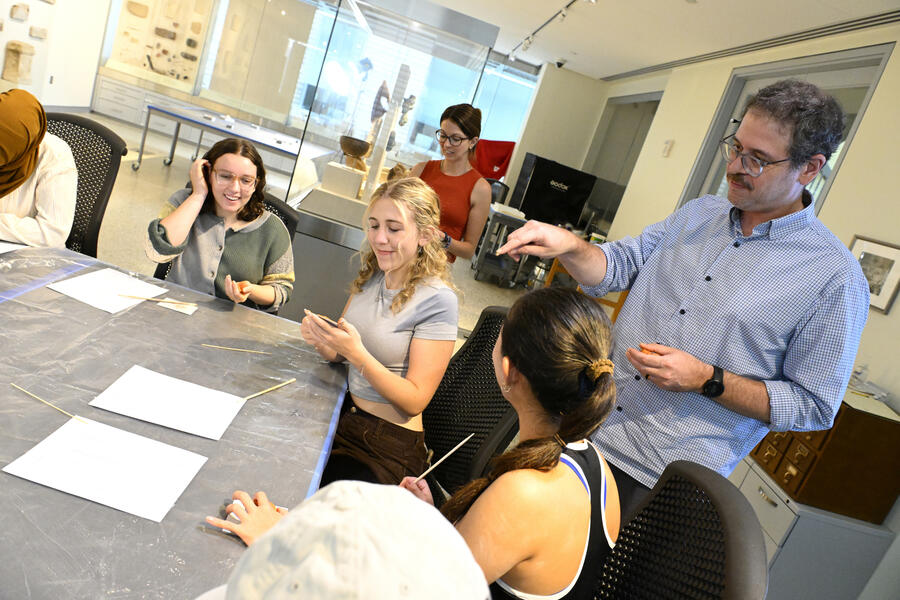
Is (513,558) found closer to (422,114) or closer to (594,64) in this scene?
(422,114)

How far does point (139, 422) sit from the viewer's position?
3.81 feet

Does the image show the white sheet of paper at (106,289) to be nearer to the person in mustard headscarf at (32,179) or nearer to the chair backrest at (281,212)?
the person in mustard headscarf at (32,179)

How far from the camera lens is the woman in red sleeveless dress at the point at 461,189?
9.44 feet

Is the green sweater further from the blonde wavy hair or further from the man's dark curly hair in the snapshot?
the man's dark curly hair

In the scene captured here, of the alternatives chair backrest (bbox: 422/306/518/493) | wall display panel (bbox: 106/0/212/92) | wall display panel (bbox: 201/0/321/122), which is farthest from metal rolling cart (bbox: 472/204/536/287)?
chair backrest (bbox: 422/306/518/493)

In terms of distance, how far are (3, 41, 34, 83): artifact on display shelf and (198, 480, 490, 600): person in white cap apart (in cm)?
882

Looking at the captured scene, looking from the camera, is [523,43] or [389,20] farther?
[523,43]

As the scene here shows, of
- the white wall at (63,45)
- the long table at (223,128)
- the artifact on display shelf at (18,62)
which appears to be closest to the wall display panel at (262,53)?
the long table at (223,128)

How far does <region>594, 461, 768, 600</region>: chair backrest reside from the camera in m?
0.81

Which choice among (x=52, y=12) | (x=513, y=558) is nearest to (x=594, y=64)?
(x=52, y=12)

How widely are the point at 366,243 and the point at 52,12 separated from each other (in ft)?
26.2

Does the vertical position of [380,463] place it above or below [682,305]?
below

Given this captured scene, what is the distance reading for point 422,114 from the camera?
3.40 m

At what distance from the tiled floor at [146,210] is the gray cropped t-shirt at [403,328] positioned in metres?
1.32
